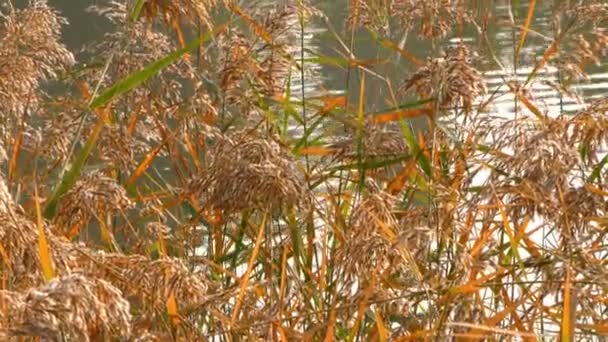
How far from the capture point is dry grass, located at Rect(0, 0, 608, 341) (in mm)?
1014

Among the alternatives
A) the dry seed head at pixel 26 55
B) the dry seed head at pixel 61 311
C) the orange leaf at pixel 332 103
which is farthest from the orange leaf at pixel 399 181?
the dry seed head at pixel 61 311

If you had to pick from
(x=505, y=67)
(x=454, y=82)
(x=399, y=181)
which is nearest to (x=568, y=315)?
(x=454, y=82)

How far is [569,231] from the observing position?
1.09 metres

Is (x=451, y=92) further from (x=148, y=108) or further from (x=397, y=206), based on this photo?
(x=148, y=108)

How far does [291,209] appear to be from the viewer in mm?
1140

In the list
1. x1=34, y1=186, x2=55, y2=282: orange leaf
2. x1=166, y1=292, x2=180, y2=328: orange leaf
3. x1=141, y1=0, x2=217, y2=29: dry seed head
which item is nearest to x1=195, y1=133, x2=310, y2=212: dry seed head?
x1=166, y1=292, x2=180, y2=328: orange leaf

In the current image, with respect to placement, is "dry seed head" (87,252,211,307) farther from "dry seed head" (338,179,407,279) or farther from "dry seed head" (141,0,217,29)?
"dry seed head" (141,0,217,29)

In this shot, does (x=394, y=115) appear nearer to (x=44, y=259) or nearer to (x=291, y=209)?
(x=291, y=209)

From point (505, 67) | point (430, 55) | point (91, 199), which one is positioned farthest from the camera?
point (505, 67)

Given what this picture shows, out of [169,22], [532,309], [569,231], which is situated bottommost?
[532,309]

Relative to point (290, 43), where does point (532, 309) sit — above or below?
below

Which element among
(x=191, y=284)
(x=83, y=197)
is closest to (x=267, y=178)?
(x=191, y=284)

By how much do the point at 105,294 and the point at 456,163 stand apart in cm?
68

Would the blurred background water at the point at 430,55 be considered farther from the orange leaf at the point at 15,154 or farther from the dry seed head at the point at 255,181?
the dry seed head at the point at 255,181
